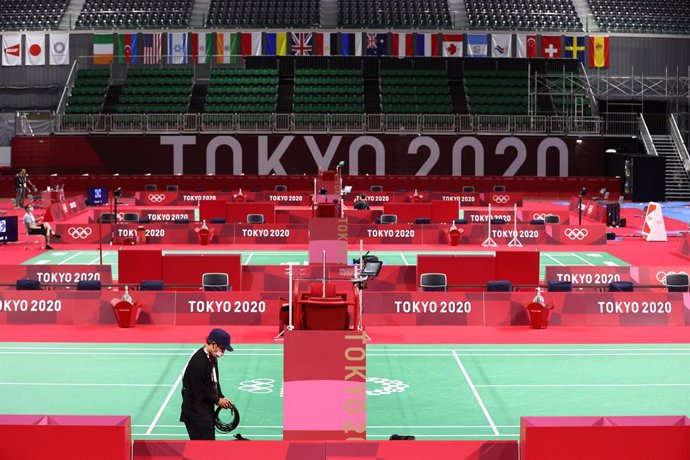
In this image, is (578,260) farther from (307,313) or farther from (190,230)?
(307,313)

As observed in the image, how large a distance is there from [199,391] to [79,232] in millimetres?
26932

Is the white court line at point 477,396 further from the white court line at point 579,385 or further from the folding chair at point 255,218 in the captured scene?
the folding chair at point 255,218

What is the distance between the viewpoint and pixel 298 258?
116ft

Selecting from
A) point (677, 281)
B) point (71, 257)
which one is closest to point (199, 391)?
point (677, 281)

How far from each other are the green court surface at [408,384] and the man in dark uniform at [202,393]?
2544 millimetres

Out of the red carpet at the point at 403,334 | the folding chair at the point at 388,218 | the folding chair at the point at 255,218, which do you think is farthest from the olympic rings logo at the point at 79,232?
the red carpet at the point at 403,334

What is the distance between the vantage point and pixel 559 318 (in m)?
24.1

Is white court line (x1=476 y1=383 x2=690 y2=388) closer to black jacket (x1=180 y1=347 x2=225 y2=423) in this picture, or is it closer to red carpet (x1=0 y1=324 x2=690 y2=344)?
red carpet (x1=0 y1=324 x2=690 y2=344)

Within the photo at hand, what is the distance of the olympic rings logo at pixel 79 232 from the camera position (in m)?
38.7

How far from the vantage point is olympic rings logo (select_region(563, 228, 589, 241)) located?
127 feet

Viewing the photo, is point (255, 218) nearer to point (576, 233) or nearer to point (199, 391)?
point (576, 233)

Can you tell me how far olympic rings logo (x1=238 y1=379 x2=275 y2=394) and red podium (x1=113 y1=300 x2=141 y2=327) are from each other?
532 centimetres

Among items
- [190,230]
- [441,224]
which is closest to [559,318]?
[441,224]

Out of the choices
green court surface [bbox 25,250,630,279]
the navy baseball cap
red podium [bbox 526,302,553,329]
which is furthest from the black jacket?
green court surface [bbox 25,250,630,279]
